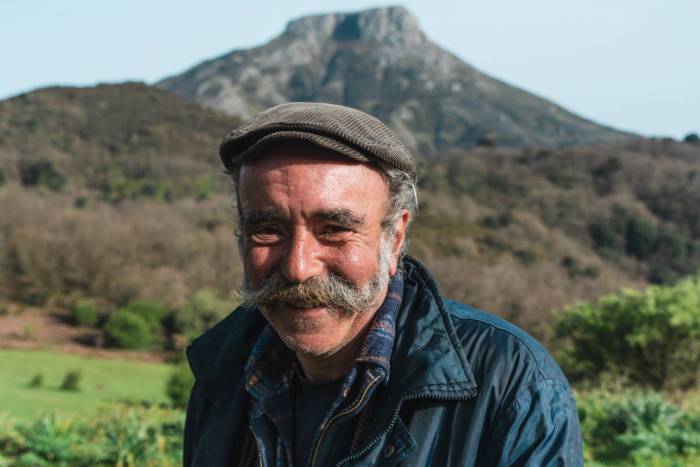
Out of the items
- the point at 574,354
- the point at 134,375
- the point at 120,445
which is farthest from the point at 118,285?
the point at 120,445

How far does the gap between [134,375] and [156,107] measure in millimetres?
47217

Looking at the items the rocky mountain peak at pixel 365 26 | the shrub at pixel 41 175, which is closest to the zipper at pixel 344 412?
the shrub at pixel 41 175

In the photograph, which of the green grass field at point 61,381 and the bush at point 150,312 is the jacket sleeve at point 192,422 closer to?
the green grass field at point 61,381

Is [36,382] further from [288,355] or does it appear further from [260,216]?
[260,216]

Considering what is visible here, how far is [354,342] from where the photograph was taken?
1.82 m

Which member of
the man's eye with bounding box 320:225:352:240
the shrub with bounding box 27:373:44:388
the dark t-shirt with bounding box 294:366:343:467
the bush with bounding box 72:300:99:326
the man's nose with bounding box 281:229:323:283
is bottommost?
the bush with bounding box 72:300:99:326

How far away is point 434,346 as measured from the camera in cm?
161

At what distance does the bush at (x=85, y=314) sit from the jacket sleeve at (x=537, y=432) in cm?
2367

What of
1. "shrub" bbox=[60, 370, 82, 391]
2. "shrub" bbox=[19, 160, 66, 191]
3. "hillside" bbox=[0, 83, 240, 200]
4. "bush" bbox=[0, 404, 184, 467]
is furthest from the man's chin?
"shrub" bbox=[19, 160, 66, 191]

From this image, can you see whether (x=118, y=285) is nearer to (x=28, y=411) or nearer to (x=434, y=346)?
(x=28, y=411)

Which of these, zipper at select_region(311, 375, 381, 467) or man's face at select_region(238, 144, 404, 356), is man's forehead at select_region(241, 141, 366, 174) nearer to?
man's face at select_region(238, 144, 404, 356)

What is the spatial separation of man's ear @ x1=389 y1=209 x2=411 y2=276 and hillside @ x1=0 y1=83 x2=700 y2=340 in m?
18.5

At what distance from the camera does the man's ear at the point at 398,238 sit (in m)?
1.84

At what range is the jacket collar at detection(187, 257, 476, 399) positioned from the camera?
1534 millimetres
